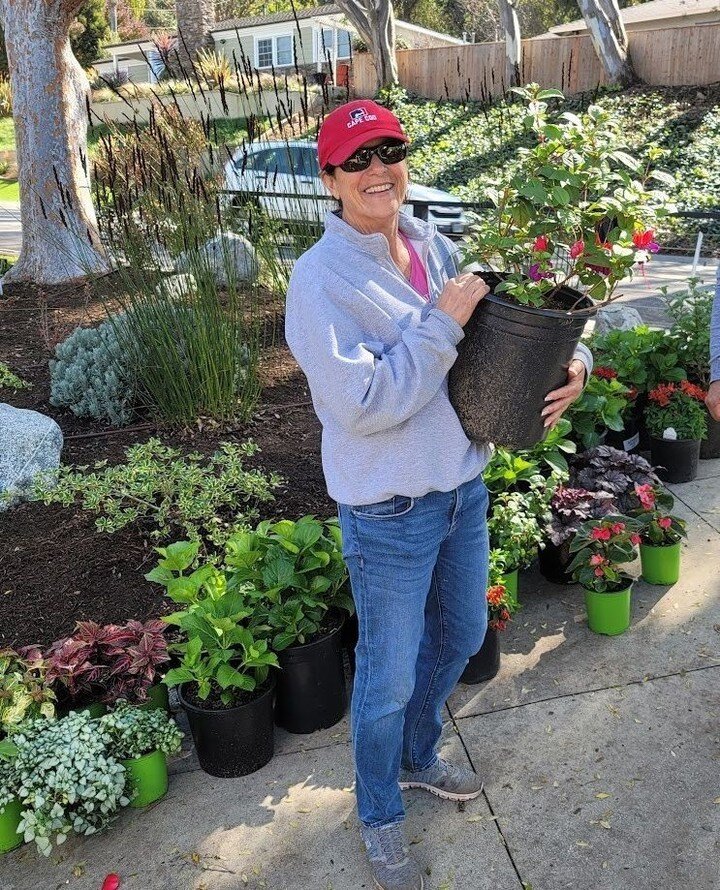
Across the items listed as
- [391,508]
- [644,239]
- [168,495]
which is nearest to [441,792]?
[391,508]

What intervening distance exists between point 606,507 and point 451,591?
4.63 feet

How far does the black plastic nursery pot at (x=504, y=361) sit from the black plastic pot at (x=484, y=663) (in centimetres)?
117

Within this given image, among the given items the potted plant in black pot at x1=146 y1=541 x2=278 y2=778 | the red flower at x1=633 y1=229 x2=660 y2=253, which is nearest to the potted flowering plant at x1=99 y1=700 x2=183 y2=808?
the potted plant in black pot at x1=146 y1=541 x2=278 y2=778

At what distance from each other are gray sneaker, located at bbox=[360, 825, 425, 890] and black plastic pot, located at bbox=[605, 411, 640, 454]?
260 centimetres

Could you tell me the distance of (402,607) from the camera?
179cm

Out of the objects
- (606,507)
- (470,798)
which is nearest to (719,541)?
(606,507)

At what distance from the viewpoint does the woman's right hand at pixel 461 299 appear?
1.61 metres

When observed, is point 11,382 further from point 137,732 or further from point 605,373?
point 605,373

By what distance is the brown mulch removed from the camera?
303 cm

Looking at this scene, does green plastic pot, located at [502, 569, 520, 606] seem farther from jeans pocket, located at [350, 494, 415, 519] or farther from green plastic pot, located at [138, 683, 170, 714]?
jeans pocket, located at [350, 494, 415, 519]

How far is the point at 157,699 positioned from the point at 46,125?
6.86 meters

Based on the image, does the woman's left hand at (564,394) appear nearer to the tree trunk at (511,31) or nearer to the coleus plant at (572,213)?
the coleus plant at (572,213)

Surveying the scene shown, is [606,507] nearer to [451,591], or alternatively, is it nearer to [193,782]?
[451,591]

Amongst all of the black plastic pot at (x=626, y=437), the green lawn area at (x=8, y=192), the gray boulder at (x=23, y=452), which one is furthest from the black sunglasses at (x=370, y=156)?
the green lawn area at (x=8, y=192)
